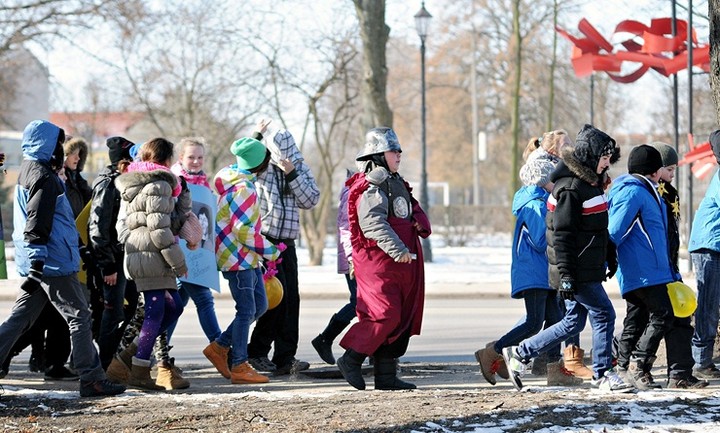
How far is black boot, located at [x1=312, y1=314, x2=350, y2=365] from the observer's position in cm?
910

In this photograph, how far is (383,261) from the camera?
731cm

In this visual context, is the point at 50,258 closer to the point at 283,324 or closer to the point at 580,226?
the point at 283,324

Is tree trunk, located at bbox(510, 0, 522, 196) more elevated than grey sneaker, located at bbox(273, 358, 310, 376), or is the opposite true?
tree trunk, located at bbox(510, 0, 522, 196)

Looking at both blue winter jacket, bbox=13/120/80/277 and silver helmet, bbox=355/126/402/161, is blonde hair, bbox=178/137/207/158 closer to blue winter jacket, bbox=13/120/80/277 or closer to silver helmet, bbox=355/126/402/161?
blue winter jacket, bbox=13/120/80/277

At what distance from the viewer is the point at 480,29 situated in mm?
42781

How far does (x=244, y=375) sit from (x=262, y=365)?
769 millimetres

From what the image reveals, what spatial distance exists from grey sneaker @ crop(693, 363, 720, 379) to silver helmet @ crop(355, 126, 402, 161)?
9.09 feet

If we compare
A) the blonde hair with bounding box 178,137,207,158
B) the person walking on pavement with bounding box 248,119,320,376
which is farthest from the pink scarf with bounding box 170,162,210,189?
the person walking on pavement with bounding box 248,119,320,376

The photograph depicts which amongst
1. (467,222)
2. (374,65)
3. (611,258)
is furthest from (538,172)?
(467,222)

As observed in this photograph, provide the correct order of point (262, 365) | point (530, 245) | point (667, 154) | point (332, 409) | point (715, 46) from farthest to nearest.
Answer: point (262, 365) → point (667, 154) → point (530, 245) → point (715, 46) → point (332, 409)

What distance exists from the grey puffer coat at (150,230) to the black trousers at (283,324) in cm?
157

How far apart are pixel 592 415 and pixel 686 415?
52 cm

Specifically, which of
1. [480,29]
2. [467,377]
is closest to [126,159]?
[467,377]

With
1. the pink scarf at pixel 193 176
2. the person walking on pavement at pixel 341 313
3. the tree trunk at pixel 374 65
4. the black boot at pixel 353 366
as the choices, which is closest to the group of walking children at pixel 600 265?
the black boot at pixel 353 366
